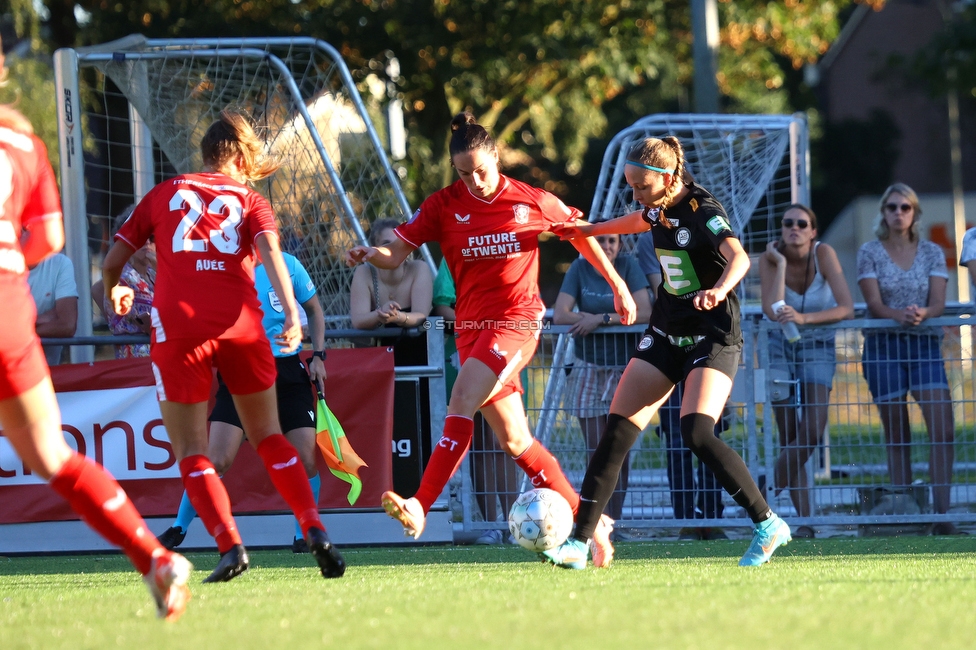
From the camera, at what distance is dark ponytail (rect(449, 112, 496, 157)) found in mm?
5840

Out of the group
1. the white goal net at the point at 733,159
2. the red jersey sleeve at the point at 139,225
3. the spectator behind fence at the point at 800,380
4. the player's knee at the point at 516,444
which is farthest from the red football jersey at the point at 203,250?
the white goal net at the point at 733,159

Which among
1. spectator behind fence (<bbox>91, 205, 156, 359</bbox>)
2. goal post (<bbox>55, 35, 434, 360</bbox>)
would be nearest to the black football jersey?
goal post (<bbox>55, 35, 434, 360</bbox>)

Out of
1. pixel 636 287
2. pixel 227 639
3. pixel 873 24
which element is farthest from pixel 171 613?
pixel 873 24

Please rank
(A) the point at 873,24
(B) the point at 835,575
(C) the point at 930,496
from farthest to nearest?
(A) the point at 873,24 → (C) the point at 930,496 → (B) the point at 835,575

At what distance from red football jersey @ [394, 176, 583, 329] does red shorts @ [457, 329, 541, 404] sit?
3.2 inches

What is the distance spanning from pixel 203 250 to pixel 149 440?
308 cm

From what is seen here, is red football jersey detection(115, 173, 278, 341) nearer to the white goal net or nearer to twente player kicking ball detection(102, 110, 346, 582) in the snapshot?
twente player kicking ball detection(102, 110, 346, 582)

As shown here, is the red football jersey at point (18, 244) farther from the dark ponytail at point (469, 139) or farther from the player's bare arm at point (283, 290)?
the dark ponytail at point (469, 139)

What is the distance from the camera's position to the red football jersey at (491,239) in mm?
5949

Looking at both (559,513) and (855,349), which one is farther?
(855,349)

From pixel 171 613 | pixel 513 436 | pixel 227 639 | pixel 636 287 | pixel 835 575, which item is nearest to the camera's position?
pixel 227 639

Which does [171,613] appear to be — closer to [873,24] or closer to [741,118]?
[741,118]

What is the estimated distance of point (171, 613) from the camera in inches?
169

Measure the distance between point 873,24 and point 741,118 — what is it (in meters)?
55.1
